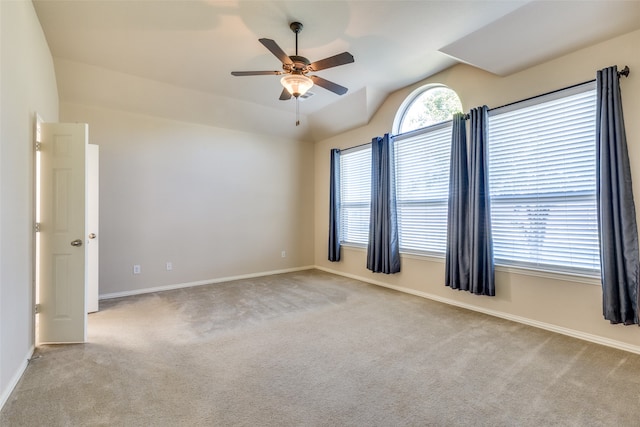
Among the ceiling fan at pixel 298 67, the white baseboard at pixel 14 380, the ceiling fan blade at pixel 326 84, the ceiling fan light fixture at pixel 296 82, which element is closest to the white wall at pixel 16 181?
the white baseboard at pixel 14 380

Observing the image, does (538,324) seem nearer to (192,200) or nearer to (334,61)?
(334,61)

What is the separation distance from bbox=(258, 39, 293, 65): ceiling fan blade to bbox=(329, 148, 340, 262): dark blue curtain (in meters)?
3.32

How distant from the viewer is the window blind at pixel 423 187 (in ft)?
13.6

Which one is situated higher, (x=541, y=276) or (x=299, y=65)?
(x=299, y=65)

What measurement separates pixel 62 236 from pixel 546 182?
482 centimetres

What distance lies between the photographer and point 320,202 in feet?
21.3

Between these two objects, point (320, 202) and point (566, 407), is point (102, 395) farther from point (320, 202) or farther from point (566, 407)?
point (320, 202)

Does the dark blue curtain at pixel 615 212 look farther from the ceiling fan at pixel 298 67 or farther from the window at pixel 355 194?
the window at pixel 355 194

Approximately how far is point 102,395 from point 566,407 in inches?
118

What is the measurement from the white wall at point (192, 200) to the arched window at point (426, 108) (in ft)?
7.84

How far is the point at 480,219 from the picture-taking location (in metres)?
3.54

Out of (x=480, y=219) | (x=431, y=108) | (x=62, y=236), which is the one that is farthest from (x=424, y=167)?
(x=62, y=236)

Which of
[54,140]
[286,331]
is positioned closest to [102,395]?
[286,331]

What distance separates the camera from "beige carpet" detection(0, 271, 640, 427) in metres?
1.81
